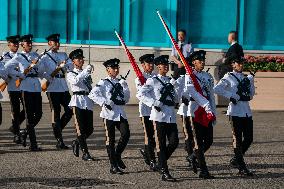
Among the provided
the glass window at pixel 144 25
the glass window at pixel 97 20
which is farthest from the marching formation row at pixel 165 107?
the glass window at pixel 97 20

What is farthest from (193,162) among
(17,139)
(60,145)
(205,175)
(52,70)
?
(17,139)

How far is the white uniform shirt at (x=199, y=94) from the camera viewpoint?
43.7 feet

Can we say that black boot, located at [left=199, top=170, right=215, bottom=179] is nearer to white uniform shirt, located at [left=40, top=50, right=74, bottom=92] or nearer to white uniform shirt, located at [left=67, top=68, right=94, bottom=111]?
white uniform shirt, located at [left=67, top=68, right=94, bottom=111]

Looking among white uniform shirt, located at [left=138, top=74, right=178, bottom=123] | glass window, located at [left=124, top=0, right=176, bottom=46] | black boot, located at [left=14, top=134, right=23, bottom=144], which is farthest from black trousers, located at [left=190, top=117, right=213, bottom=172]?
glass window, located at [left=124, top=0, right=176, bottom=46]

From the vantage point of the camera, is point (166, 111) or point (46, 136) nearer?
point (166, 111)

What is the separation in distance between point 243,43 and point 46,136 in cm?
955

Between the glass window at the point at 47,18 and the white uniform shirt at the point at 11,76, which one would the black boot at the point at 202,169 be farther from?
the glass window at the point at 47,18

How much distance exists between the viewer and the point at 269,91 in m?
23.7

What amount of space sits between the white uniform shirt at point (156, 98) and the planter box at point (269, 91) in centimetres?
1053

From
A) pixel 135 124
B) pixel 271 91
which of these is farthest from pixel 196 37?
pixel 135 124

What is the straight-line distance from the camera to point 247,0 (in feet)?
84.6

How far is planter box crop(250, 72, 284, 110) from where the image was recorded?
23688 millimetres

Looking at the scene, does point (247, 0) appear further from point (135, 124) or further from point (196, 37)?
point (135, 124)

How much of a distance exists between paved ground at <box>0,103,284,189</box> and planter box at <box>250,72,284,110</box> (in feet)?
15.8
